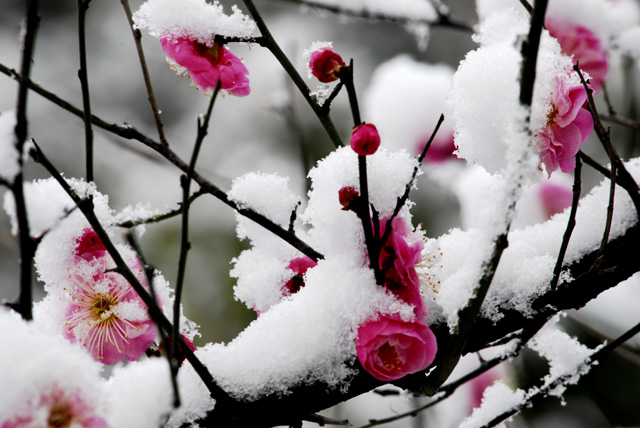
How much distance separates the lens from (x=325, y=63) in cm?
77

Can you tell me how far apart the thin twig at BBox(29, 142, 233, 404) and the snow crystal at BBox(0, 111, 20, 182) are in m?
0.06

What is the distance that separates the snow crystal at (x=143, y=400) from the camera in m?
0.61

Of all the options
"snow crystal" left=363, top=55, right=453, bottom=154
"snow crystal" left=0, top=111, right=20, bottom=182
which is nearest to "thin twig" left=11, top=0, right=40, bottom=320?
"snow crystal" left=0, top=111, right=20, bottom=182

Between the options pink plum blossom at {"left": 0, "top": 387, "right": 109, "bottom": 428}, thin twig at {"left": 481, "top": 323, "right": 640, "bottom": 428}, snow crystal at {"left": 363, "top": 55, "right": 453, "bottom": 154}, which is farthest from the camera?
snow crystal at {"left": 363, "top": 55, "right": 453, "bottom": 154}

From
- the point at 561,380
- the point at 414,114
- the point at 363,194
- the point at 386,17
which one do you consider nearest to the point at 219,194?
the point at 363,194

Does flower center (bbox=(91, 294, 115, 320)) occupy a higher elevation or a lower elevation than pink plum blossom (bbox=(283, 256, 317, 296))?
higher

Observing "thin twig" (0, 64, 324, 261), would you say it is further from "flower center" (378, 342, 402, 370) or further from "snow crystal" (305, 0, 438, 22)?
"snow crystal" (305, 0, 438, 22)

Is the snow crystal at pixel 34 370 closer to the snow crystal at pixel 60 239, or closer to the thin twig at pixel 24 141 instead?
the thin twig at pixel 24 141

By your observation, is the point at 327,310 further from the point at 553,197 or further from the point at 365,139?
the point at 553,197

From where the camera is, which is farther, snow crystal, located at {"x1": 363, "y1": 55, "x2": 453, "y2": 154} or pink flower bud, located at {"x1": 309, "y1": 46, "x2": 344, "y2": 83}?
snow crystal, located at {"x1": 363, "y1": 55, "x2": 453, "y2": 154}

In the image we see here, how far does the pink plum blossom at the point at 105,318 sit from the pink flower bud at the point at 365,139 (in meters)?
0.41

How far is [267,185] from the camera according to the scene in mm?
913

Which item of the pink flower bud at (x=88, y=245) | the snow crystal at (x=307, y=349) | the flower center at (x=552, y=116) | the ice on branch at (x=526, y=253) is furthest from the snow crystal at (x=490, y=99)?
the pink flower bud at (x=88, y=245)

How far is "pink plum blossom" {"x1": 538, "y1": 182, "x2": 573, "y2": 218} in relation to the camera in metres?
1.76
